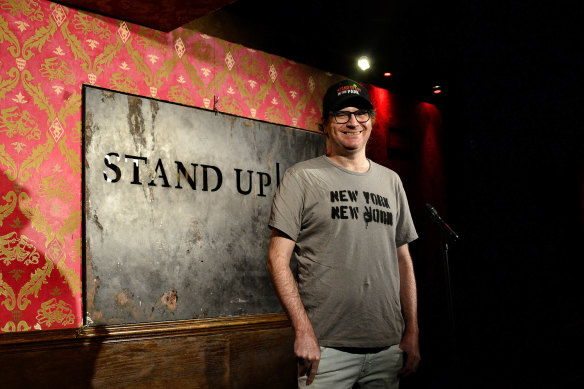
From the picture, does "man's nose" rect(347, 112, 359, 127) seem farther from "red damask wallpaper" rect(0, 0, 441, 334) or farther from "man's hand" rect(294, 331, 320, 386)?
"red damask wallpaper" rect(0, 0, 441, 334)

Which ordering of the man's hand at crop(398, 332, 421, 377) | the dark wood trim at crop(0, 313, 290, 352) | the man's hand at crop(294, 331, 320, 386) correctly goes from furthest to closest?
the dark wood trim at crop(0, 313, 290, 352), the man's hand at crop(398, 332, 421, 377), the man's hand at crop(294, 331, 320, 386)

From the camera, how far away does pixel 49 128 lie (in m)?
3.23

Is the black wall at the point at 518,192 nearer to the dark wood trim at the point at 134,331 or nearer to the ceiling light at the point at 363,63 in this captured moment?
the dark wood trim at the point at 134,331

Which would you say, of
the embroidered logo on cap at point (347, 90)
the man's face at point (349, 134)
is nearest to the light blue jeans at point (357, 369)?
the man's face at point (349, 134)

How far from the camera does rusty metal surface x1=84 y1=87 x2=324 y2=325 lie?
336cm

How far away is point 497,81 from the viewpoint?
2.20 meters

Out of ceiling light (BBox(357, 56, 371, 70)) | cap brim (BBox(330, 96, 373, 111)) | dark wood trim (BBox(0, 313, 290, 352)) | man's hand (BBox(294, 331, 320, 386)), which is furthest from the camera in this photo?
ceiling light (BBox(357, 56, 371, 70))

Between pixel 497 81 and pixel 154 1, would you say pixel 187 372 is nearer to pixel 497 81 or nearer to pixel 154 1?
pixel 154 1

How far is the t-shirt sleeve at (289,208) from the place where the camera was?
1912mm

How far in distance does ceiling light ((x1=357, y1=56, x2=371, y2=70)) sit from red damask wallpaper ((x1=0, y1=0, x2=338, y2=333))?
2101 mm

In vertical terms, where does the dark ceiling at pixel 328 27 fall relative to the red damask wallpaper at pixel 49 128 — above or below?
above

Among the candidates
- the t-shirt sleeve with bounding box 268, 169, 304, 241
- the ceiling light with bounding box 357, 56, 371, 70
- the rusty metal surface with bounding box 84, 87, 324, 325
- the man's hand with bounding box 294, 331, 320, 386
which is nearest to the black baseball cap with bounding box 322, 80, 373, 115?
the t-shirt sleeve with bounding box 268, 169, 304, 241

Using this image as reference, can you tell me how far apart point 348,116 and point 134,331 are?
209 centimetres

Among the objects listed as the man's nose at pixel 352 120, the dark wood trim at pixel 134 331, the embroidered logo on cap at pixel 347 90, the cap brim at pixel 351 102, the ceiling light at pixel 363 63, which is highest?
the ceiling light at pixel 363 63
